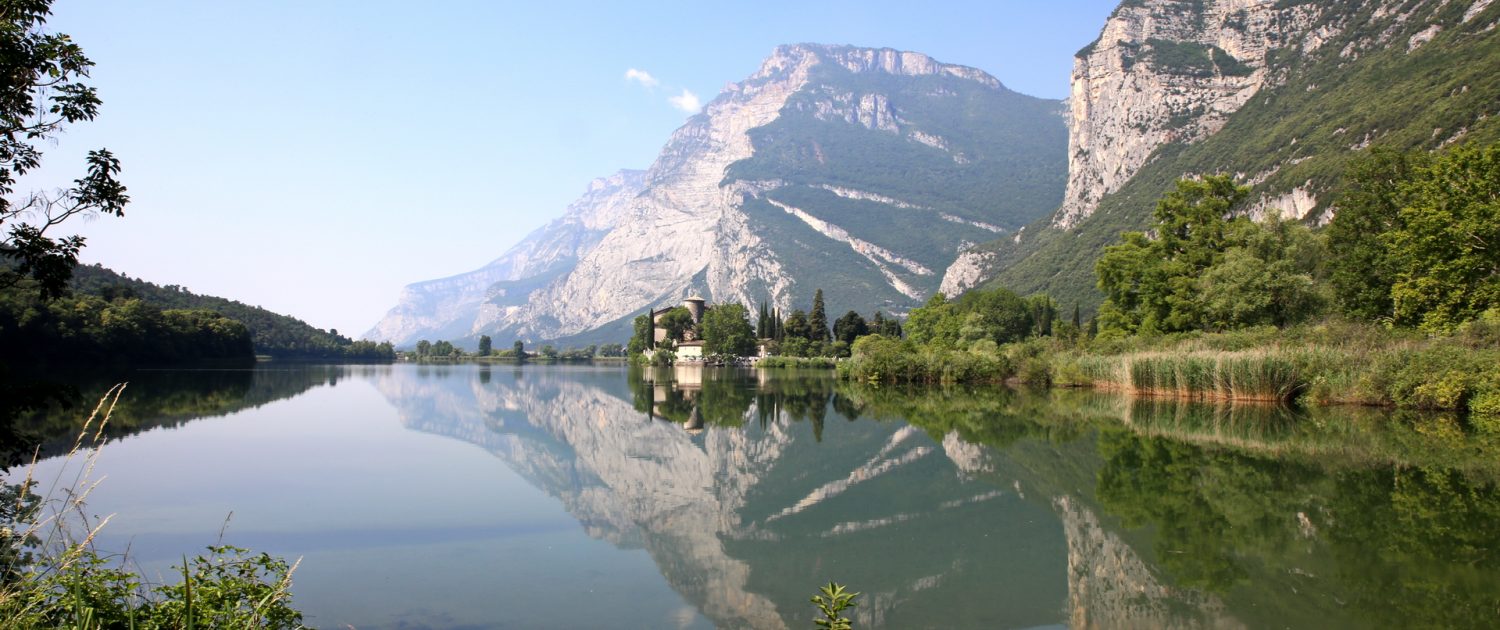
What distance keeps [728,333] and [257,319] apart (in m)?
67.4

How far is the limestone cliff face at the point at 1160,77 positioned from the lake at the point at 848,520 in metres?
142

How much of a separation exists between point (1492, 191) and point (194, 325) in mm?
88871

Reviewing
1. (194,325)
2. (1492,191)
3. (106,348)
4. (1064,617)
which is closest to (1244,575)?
(1064,617)

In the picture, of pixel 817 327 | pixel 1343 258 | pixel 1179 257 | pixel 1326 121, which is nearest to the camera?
pixel 1343 258

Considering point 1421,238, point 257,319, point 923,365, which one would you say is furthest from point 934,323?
point 257,319

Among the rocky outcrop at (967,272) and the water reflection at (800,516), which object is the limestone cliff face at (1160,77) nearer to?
the rocky outcrop at (967,272)

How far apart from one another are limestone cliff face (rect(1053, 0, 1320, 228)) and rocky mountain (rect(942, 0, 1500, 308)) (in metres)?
0.30

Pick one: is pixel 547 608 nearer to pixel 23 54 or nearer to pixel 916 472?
pixel 23 54

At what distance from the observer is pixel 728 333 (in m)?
108

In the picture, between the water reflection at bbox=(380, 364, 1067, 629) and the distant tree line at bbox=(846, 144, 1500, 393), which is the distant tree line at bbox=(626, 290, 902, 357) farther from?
the water reflection at bbox=(380, 364, 1067, 629)

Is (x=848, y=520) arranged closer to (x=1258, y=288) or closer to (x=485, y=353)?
(x=1258, y=288)

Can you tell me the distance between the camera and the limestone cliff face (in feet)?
468

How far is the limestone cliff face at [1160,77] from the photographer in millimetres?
142750

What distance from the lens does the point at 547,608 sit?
7.55 meters
